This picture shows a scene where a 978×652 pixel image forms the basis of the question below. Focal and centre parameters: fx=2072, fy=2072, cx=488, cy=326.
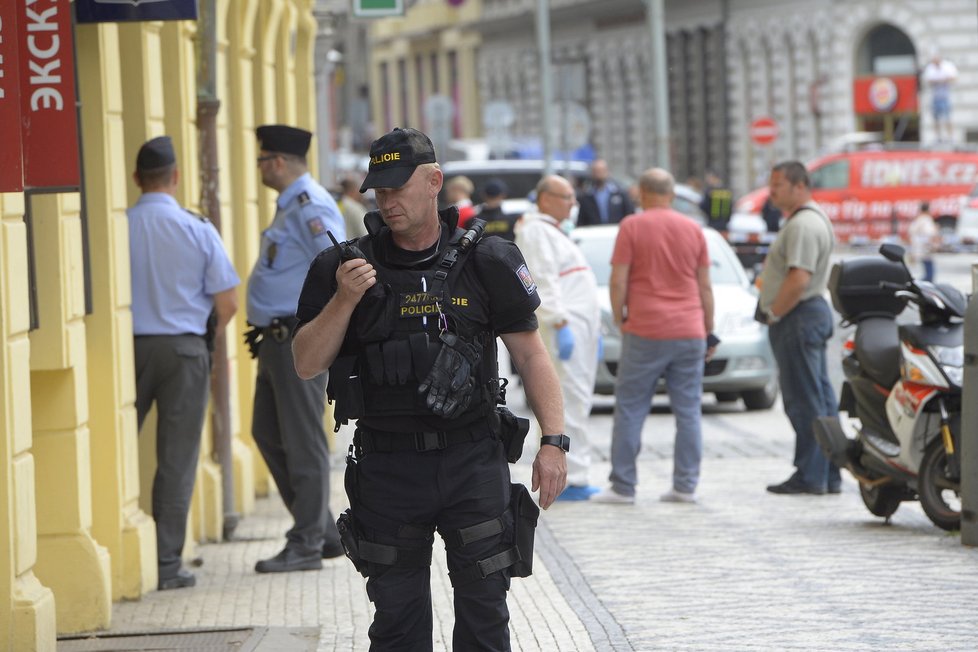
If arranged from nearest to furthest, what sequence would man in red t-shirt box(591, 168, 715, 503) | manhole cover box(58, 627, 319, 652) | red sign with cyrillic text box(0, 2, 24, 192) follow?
1. red sign with cyrillic text box(0, 2, 24, 192)
2. manhole cover box(58, 627, 319, 652)
3. man in red t-shirt box(591, 168, 715, 503)

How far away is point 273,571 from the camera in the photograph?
30.3 feet

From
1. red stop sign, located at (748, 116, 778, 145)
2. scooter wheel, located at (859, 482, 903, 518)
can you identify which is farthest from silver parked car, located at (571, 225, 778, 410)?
red stop sign, located at (748, 116, 778, 145)

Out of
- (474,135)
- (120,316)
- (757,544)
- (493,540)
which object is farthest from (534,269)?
(474,135)

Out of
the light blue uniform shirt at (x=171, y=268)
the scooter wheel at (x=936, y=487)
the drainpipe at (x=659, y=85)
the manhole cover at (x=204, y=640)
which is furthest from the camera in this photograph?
the drainpipe at (x=659, y=85)

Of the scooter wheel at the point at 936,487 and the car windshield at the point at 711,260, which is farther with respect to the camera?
the car windshield at the point at 711,260

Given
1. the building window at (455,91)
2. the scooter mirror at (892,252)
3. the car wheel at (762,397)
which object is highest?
the building window at (455,91)

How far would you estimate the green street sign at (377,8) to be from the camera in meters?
16.6

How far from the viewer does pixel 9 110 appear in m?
6.39

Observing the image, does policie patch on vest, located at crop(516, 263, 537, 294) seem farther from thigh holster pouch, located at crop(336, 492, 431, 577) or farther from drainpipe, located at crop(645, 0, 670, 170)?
drainpipe, located at crop(645, 0, 670, 170)

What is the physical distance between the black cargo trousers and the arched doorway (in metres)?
43.7

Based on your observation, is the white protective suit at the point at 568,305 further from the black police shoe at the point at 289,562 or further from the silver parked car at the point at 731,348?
the silver parked car at the point at 731,348

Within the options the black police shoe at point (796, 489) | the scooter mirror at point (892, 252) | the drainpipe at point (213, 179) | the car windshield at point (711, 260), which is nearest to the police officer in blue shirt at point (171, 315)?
the drainpipe at point (213, 179)

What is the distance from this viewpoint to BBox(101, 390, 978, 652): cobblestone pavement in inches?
299

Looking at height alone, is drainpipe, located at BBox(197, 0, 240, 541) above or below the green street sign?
below
